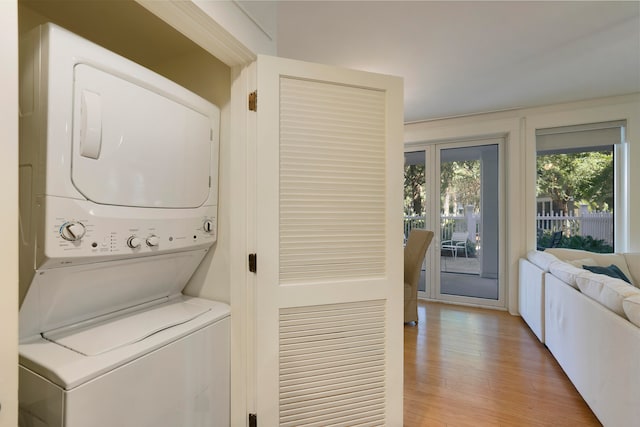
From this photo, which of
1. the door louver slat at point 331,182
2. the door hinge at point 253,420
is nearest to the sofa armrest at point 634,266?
the door louver slat at point 331,182

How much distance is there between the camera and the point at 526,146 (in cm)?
360

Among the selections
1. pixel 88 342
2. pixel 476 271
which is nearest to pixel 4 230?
pixel 88 342

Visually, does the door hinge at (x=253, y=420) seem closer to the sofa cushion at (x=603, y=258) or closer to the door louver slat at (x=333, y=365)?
the door louver slat at (x=333, y=365)

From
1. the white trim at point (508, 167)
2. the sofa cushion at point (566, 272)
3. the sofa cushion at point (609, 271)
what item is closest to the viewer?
the sofa cushion at point (566, 272)

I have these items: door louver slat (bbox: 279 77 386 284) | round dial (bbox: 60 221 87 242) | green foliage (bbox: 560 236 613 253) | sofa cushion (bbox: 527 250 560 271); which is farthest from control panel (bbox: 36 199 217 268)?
green foliage (bbox: 560 236 613 253)

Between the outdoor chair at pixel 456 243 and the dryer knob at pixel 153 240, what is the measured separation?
3.82 meters

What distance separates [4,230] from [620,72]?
4.13 meters

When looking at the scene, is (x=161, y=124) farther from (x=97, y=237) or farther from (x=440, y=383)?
(x=440, y=383)

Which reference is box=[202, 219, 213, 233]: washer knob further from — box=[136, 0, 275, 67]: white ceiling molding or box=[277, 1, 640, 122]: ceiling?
box=[277, 1, 640, 122]: ceiling

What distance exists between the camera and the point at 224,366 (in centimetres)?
137

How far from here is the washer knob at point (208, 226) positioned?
1.43 m

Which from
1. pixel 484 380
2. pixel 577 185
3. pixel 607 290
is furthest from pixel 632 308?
pixel 577 185

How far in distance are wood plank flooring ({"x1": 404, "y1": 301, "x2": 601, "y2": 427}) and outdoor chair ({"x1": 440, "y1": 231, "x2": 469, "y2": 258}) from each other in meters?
1.06

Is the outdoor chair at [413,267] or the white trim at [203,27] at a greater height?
the white trim at [203,27]
